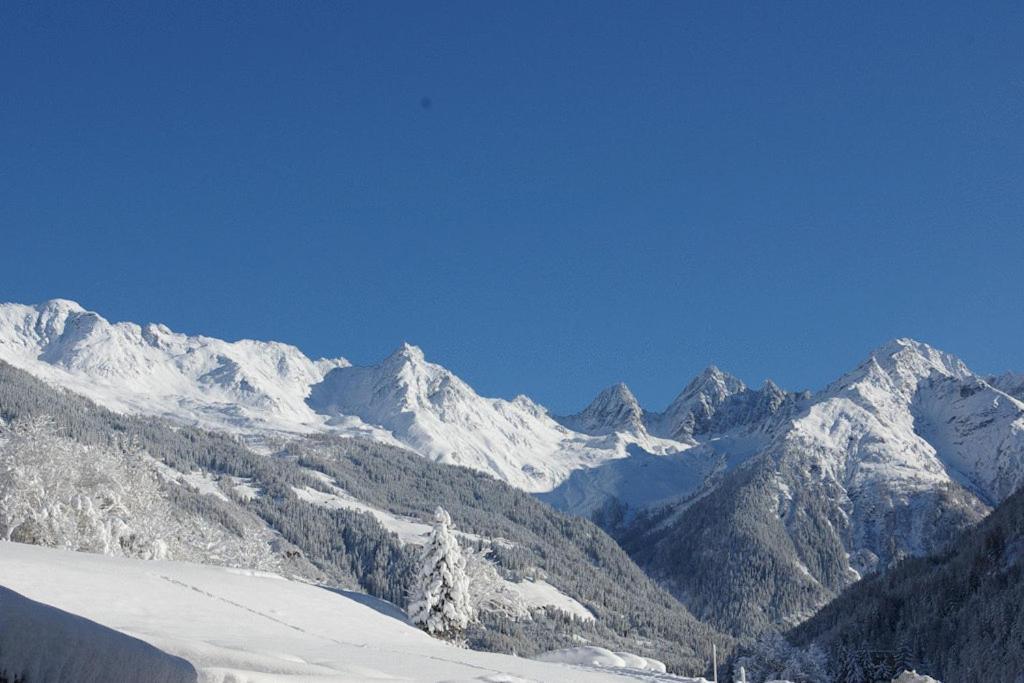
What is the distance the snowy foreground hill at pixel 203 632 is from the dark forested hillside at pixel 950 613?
94.5 meters

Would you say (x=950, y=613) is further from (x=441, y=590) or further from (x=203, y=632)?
(x=203, y=632)

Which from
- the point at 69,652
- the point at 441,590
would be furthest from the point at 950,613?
the point at 69,652

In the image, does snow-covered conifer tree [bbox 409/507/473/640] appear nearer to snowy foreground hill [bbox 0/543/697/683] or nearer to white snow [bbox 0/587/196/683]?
snowy foreground hill [bbox 0/543/697/683]

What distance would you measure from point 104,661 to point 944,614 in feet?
477

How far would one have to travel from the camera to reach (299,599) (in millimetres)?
32812

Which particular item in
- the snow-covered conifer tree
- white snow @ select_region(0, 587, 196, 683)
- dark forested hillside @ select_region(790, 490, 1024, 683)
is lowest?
white snow @ select_region(0, 587, 196, 683)

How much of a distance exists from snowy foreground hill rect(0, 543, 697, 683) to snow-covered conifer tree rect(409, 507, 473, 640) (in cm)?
2219

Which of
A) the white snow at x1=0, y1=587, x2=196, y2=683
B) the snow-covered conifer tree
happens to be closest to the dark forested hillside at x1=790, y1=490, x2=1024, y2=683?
the snow-covered conifer tree

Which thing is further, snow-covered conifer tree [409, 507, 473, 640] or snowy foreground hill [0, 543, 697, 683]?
snow-covered conifer tree [409, 507, 473, 640]

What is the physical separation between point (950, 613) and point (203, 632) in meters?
137

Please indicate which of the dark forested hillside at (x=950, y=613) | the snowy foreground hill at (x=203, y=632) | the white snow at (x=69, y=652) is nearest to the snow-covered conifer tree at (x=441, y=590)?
the snowy foreground hill at (x=203, y=632)

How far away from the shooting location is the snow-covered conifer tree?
199ft

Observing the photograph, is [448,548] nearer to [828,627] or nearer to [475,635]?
[828,627]

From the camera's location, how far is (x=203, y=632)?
912 inches
